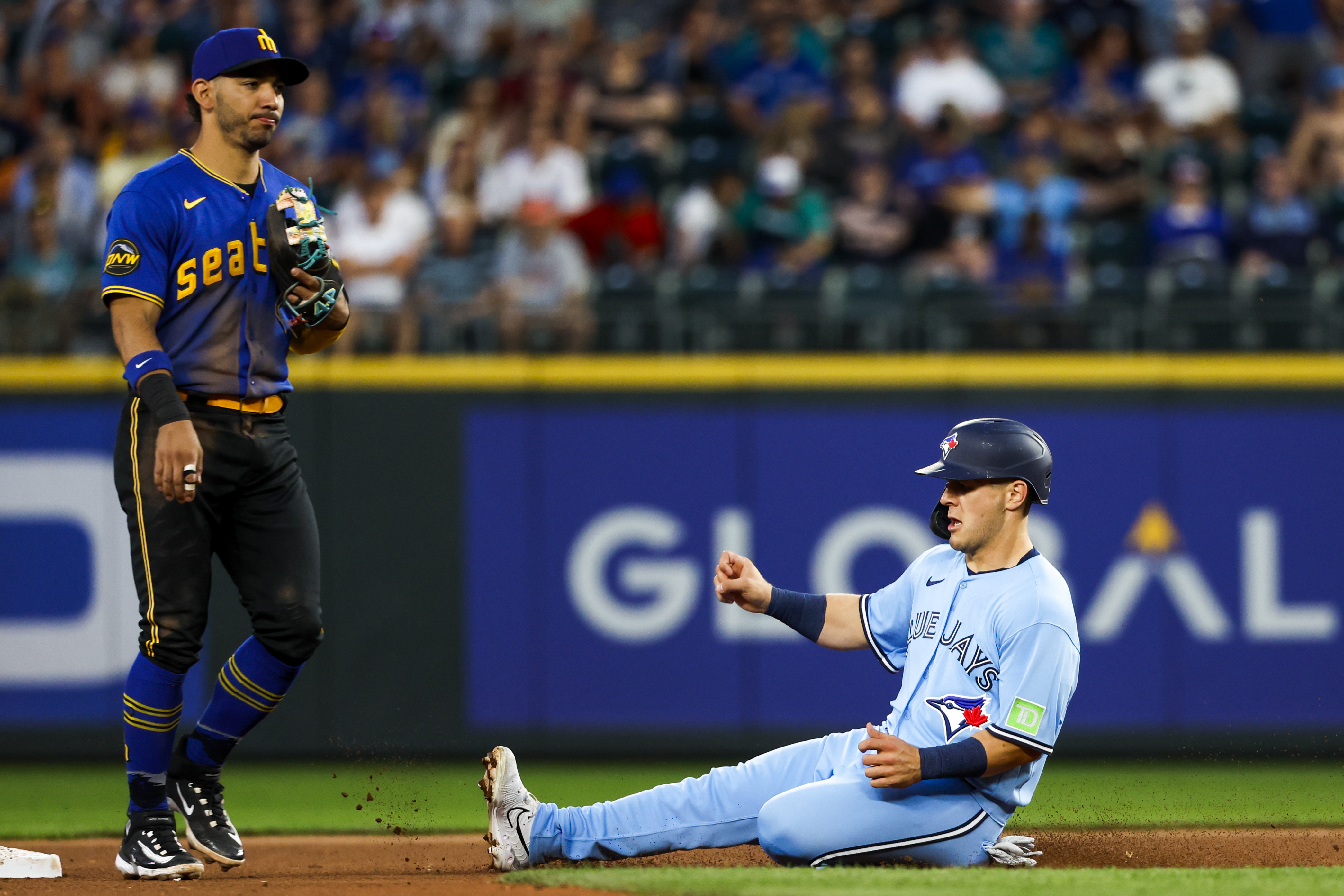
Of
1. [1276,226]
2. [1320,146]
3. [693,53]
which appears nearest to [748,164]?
[693,53]

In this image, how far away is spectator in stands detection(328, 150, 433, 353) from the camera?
9.06 meters

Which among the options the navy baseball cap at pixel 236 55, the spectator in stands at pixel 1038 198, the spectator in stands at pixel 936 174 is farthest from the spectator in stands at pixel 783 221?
the navy baseball cap at pixel 236 55

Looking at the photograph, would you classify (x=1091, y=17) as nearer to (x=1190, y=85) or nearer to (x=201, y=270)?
(x=1190, y=85)

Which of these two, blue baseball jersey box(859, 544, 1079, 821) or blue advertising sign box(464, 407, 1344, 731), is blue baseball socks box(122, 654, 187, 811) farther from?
blue advertising sign box(464, 407, 1344, 731)

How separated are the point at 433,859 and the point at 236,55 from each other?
8.25 feet

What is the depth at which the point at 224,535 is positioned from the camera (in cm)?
459

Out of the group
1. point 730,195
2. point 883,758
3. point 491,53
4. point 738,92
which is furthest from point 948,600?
point 491,53

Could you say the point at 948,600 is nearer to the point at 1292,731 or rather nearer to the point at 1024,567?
the point at 1024,567

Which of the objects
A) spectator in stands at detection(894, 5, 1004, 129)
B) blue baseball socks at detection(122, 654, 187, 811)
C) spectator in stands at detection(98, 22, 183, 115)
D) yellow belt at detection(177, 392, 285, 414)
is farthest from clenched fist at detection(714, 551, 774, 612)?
spectator in stands at detection(98, 22, 183, 115)

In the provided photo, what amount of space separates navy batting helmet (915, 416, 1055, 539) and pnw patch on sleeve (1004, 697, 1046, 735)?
1.81ft

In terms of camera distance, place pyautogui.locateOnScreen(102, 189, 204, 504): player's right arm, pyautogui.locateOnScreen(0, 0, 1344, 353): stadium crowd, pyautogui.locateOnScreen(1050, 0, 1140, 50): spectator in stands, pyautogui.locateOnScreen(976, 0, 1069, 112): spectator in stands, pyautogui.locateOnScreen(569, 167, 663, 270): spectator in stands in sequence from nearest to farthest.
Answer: pyautogui.locateOnScreen(102, 189, 204, 504): player's right arm → pyautogui.locateOnScreen(0, 0, 1344, 353): stadium crowd → pyautogui.locateOnScreen(569, 167, 663, 270): spectator in stands → pyautogui.locateOnScreen(976, 0, 1069, 112): spectator in stands → pyautogui.locateOnScreen(1050, 0, 1140, 50): spectator in stands

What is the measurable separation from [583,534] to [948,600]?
161 inches

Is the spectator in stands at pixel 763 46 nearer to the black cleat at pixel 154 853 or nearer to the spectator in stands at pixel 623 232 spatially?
the spectator in stands at pixel 623 232

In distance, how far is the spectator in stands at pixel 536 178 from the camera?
9.77 m
